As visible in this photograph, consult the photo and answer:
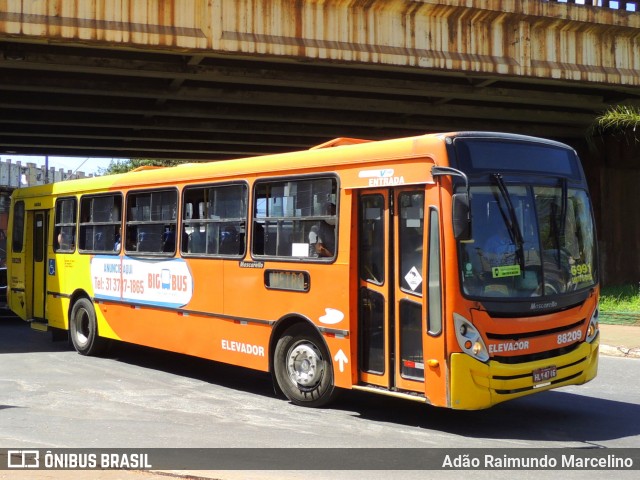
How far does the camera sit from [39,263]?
1526cm

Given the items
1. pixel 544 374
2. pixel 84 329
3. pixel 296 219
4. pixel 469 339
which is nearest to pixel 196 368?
pixel 84 329

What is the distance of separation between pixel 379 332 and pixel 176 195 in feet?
13.8

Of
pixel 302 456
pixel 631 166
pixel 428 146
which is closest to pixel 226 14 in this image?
pixel 428 146

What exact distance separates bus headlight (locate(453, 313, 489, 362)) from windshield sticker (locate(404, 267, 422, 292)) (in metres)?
0.58

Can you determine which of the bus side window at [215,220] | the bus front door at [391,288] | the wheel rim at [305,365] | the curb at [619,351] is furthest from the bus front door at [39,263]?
the curb at [619,351]

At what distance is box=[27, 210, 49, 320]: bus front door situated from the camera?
15055mm

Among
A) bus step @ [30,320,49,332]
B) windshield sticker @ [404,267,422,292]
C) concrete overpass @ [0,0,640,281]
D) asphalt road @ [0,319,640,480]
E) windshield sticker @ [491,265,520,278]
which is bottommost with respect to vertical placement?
asphalt road @ [0,319,640,480]

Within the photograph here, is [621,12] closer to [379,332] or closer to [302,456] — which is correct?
[379,332]

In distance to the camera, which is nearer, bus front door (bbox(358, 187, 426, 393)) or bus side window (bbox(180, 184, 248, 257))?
bus front door (bbox(358, 187, 426, 393))

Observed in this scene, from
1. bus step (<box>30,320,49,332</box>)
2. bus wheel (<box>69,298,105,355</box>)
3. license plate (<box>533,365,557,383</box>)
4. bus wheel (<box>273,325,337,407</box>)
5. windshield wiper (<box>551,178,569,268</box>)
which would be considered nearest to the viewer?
license plate (<box>533,365,557,383</box>)

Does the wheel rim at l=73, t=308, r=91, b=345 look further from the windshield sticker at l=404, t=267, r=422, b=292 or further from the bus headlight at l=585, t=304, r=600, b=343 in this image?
the bus headlight at l=585, t=304, r=600, b=343

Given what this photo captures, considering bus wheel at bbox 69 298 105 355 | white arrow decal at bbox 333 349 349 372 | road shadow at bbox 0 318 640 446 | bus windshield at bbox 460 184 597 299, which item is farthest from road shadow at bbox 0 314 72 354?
bus windshield at bbox 460 184 597 299

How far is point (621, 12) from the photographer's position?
18.0m

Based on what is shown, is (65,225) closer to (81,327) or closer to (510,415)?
(81,327)
